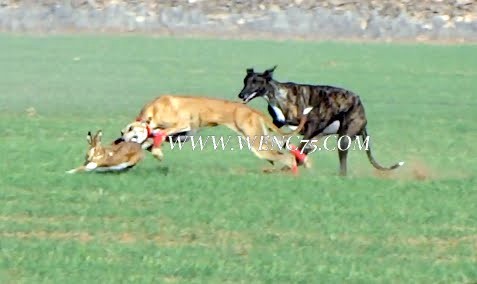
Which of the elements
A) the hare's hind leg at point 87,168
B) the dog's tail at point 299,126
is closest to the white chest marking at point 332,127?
the dog's tail at point 299,126

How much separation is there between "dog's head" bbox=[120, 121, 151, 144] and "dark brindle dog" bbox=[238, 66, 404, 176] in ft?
6.22

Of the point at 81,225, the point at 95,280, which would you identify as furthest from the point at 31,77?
the point at 95,280

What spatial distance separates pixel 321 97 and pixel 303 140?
1.88ft

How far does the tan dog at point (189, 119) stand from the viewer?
51.2ft

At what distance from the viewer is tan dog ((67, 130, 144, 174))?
15.2 m

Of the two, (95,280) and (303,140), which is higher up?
(95,280)

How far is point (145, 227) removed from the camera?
12344mm

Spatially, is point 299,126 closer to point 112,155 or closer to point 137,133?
point 137,133

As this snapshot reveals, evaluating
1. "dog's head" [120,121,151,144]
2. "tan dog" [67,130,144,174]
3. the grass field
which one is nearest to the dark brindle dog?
the grass field

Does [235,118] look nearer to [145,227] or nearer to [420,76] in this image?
[145,227]

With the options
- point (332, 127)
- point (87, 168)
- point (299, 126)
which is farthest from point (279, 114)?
point (87, 168)

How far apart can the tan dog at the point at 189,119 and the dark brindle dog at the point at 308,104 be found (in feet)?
2.12

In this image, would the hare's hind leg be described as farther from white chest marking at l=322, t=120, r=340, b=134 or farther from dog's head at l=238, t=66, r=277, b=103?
white chest marking at l=322, t=120, r=340, b=134

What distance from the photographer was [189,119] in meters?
15.9
